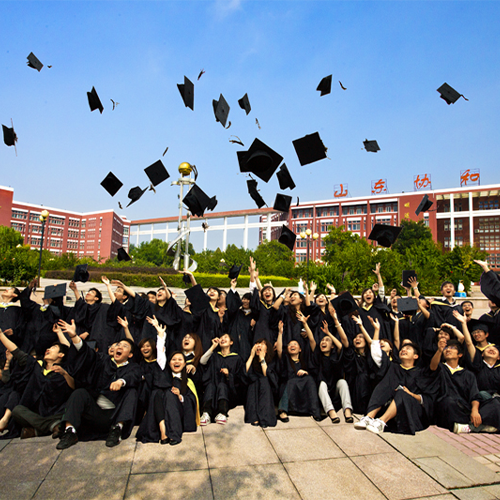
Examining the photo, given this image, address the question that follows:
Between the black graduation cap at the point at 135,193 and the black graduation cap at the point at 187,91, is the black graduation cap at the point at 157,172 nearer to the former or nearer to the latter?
the black graduation cap at the point at 135,193

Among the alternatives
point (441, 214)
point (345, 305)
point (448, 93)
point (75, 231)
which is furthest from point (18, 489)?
point (75, 231)

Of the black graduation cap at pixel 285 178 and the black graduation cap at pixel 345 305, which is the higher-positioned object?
the black graduation cap at pixel 285 178

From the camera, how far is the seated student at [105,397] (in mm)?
3541

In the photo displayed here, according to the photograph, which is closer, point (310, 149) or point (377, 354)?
point (377, 354)

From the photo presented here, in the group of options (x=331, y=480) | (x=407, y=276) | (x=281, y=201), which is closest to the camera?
(x=331, y=480)

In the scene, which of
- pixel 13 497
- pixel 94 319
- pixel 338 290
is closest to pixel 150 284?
pixel 338 290

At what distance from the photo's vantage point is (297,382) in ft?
15.1

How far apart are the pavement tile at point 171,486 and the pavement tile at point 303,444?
82 cm

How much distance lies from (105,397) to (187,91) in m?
4.74

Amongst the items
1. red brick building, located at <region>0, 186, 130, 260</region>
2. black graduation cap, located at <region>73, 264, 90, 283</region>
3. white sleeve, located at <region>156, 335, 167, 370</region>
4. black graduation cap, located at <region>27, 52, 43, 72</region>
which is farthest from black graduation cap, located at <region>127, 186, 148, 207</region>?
red brick building, located at <region>0, 186, 130, 260</region>

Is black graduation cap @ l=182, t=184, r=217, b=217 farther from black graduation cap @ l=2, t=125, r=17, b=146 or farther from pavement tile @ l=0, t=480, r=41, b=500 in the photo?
pavement tile @ l=0, t=480, r=41, b=500

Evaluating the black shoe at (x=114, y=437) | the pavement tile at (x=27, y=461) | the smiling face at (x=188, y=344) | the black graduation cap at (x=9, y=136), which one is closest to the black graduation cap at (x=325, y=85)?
the smiling face at (x=188, y=344)

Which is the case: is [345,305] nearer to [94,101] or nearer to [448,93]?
[448,93]

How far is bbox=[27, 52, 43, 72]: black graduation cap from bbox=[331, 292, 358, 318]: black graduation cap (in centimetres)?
604
